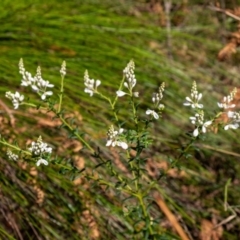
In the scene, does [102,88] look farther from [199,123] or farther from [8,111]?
[199,123]

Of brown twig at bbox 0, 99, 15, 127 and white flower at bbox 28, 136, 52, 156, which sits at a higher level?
brown twig at bbox 0, 99, 15, 127

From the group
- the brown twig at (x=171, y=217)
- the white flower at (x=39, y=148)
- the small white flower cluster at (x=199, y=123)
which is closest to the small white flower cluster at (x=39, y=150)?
the white flower at (x=39, y=148)

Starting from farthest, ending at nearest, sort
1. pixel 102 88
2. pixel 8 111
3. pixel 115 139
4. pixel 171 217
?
pixel 102 88 < pixel 171 217 < pixel 8 111 < pixel 115 139

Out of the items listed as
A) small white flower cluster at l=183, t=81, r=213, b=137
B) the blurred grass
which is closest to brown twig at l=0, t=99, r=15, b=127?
the blurred grass

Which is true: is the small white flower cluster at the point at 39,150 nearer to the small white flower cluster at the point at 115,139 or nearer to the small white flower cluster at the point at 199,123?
the small white flower cluster at the point at 115,139

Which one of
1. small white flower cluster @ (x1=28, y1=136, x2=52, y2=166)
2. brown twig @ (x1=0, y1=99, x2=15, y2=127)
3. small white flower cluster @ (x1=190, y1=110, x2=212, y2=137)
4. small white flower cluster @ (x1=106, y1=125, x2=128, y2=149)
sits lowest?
small white flower cluster @ (x1=28, y1=136, x2=52, y2=166)

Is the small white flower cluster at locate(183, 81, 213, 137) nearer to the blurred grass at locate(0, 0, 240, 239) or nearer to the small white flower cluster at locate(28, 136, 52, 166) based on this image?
the small white flower cluster at locate(28, 136, 52, 166)

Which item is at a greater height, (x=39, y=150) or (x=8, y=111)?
(x=8, y=111)

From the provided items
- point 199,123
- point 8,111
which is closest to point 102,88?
point 8,111
